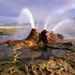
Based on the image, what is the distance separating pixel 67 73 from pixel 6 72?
276cm

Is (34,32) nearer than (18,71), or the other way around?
(18,71)

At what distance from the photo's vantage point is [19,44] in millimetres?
9055

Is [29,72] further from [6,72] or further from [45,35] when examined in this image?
[45,35]

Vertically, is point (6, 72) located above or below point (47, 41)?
below

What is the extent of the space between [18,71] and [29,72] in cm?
52

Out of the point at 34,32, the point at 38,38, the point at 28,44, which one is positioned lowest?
the point at 28,44

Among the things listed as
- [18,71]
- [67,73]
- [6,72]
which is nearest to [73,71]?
[67,73]

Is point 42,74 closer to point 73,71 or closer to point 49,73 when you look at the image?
point 49,73

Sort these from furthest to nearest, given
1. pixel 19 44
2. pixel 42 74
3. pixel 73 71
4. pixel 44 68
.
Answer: pixel 19 44, pixel 44 68, pixel 73 71, pixel 42 74

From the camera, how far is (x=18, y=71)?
12.0ft

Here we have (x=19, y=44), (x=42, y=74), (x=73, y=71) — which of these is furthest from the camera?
(x=19, y=44)

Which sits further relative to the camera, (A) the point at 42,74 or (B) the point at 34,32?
(B) the point at 34,32

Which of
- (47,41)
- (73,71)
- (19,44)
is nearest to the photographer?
(73,71)

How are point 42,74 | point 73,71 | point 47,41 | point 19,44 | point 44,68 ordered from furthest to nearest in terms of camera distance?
1. point 47,41
2. point 19,44
3. point 44,68
4. point 73,71
5. point 42,74
